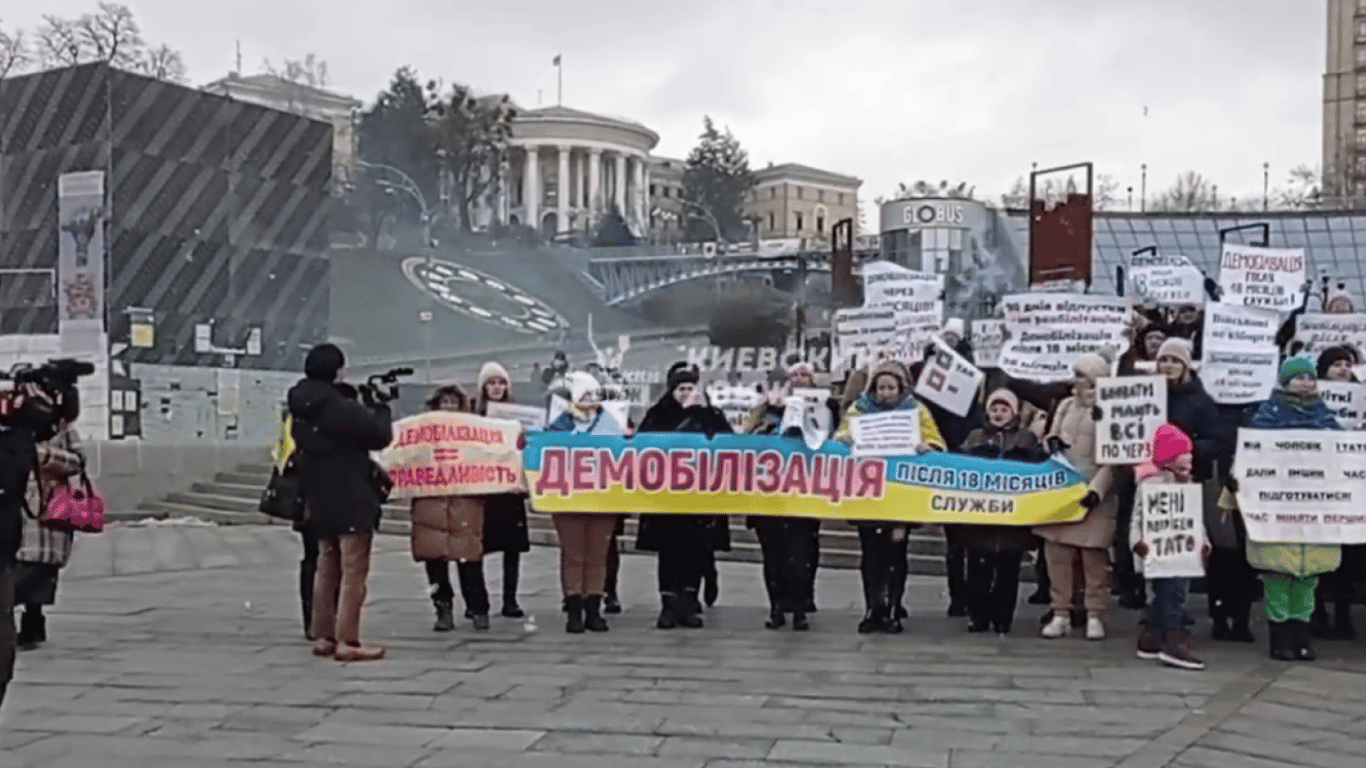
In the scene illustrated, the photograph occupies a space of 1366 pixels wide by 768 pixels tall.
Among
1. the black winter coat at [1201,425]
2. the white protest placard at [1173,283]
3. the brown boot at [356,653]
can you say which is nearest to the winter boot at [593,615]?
the brown boot at [356,653]

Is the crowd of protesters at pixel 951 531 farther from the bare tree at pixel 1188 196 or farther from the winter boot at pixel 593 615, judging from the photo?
the bare tree at pixel 1188 196

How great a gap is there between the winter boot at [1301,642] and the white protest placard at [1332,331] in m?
2.77

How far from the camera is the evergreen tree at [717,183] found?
9450 centimetres

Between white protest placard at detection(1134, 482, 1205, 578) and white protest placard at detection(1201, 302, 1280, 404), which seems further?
A: white protest placard at detection(1201, 302, 1280, 404)

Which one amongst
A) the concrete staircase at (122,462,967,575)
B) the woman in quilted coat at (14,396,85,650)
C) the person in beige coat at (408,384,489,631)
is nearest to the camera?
the woman in quilted coat at (14,396,85,650)

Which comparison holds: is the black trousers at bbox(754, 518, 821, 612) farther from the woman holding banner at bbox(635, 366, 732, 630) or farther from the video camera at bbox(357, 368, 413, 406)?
the video camera at bbox(357, 368, 413, 406)

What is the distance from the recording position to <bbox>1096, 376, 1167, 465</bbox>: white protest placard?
791cm

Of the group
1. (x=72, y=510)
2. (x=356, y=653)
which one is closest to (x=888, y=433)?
(x=356, y=653)

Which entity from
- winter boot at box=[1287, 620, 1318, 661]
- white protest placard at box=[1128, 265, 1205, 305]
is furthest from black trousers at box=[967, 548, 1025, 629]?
white protest placard at box=[1128, 265, 1205, 305]

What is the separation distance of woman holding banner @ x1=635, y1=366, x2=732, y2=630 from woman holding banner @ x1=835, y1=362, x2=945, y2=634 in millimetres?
1001

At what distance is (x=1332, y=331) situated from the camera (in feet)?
32.4

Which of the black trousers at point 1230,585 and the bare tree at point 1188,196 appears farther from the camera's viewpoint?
the bare tree at point 1188,196

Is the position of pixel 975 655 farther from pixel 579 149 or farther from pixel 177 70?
pixel 579 149

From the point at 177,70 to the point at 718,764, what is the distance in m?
49.9
